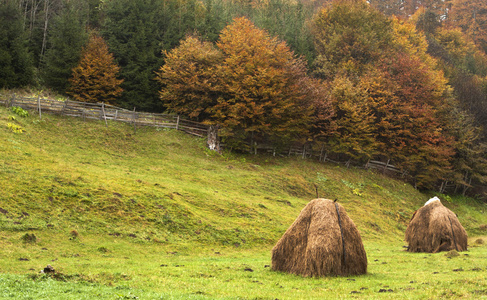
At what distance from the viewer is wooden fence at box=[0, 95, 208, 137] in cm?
3819

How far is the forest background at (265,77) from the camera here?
1781 inches

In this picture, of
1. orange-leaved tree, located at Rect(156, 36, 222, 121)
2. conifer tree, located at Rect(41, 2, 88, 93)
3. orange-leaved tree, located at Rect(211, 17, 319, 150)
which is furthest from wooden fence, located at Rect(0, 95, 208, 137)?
conifer tree, located at Rect(41, 2, 88, 93)

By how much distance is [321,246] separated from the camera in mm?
15594

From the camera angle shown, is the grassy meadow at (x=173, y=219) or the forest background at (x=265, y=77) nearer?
the grassy meadow at (x=173, y=219)

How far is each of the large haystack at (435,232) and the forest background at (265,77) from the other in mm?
22141

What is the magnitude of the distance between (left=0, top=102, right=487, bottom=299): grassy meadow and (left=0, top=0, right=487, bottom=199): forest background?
15.7 ft

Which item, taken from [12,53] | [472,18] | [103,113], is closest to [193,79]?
[103,113]

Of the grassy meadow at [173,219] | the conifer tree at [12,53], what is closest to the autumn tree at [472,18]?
the grassy meadow at [173,219]

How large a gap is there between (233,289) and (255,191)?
23.1 metres

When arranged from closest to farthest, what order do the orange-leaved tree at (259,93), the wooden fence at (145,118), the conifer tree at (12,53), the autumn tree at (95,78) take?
1. the wooden fence at (145,118)
2. the conifer tree at (12,53)
3. the orange-leaved tree at (259,93)
4. the autumn tree at (95,78)

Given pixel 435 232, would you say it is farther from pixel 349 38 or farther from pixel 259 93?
pixel 349 38

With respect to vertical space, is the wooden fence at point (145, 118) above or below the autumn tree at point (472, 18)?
below

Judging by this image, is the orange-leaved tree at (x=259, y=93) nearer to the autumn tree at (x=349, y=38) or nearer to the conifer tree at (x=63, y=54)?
the autumn tree at (x=349, y=38)

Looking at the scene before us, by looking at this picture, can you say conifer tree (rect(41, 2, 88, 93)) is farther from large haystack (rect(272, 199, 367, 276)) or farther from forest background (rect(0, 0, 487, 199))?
large haystack (rect(272, 199, 367, 276))
